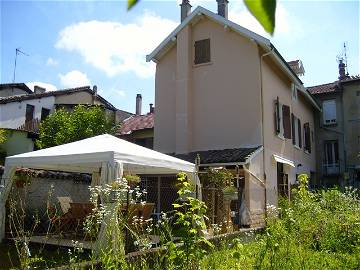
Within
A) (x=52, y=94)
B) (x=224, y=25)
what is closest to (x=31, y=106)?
(x=52, y=94)

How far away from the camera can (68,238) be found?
9.79 metres

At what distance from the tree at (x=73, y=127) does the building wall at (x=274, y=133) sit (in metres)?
10.9

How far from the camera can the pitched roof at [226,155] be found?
13.2m

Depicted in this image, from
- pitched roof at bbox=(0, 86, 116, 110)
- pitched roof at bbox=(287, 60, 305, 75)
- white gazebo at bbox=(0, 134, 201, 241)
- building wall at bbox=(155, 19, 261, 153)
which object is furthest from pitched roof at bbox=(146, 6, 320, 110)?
Result: pitched roof at bbox=(0, 86, 116, 110)

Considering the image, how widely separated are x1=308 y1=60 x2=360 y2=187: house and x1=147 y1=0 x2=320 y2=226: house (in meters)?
7.82

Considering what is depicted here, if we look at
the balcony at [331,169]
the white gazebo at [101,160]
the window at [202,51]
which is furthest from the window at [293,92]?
the white gazebo at [101,160]

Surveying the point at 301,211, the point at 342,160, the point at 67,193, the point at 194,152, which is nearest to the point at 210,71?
the point at 194,152

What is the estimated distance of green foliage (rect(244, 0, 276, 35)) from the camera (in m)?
0.67

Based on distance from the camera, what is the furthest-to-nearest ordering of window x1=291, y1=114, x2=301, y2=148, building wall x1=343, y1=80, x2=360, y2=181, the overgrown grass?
1. building wall x1=343, y1=80, x2=360, y2=181
2. window x1=291, y1=114, x2=301, y2=148
3. the overgrown grass

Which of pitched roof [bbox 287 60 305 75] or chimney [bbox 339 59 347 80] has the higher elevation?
chimney [bbox 339 59 347 80]

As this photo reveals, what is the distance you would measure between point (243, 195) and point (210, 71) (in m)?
5.77

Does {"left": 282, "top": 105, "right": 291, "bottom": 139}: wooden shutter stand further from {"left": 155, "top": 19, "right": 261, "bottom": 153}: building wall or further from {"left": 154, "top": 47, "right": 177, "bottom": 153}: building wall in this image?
{"left": 154, "top": 47, "right": 177, "bottom": 153}: building wall

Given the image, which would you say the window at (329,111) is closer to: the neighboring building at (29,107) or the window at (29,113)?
the neighboring building at (29,107)

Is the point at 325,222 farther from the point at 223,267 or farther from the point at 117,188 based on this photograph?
the point at 117,188
